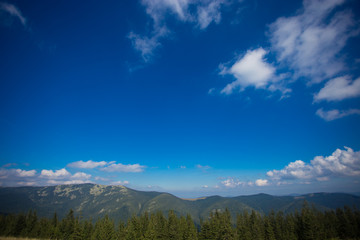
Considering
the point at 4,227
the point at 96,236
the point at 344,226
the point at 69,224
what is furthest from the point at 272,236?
the point at 4,227

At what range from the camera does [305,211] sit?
3922 inches

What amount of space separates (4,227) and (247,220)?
149 meters

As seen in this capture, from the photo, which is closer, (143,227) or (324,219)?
(143,227)

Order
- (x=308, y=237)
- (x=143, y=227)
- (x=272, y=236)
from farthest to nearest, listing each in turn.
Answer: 1. (x=143, y=227)
2. (x=272, y=236)
3. (x=308, y=237)

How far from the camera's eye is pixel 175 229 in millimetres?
95625

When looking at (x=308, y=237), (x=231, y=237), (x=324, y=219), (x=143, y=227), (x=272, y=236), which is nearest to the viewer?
(x=231, y=237)

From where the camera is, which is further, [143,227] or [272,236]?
[143,227]

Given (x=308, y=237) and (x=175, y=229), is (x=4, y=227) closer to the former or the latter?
(x=175, y=229)

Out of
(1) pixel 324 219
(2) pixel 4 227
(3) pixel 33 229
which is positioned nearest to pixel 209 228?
(1) pixel 324 219

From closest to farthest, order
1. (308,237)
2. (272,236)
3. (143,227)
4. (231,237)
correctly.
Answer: (231,237) < (308,237) < (272,236) < (143,227)

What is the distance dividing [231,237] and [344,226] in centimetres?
7980

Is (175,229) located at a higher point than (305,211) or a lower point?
lower

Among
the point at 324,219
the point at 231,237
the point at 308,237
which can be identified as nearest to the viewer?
the point at 231,237

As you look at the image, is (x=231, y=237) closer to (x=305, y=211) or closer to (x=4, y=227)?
(x=305, y=211)
